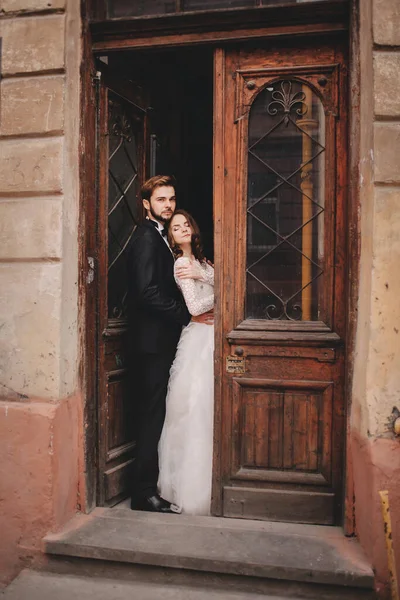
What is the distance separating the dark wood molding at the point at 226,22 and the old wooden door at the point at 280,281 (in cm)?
17

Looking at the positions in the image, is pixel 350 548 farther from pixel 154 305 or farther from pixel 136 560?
pixel 154 305

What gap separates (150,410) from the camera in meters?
4.32

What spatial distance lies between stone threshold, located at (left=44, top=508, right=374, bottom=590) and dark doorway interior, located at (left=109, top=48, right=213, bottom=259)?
114 inches

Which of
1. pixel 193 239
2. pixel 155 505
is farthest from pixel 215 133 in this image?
pixel 155 505

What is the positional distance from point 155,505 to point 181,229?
6.61ft

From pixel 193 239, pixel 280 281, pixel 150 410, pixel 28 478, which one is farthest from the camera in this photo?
pixel 193 239

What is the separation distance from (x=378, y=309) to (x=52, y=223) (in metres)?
2.07

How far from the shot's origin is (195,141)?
7.08 meters

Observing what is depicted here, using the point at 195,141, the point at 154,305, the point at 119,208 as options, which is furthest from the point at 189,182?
the point at 154,305

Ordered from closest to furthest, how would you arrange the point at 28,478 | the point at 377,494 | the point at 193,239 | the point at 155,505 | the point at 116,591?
the point at 377,494 → the point at 116,591 → the point at 28,478 → the point at 155,505 → the point at 193,239

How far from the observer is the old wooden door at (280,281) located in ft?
12.5

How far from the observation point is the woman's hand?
433cm

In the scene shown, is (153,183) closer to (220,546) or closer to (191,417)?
(191,417)

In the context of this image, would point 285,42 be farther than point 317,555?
Yes
